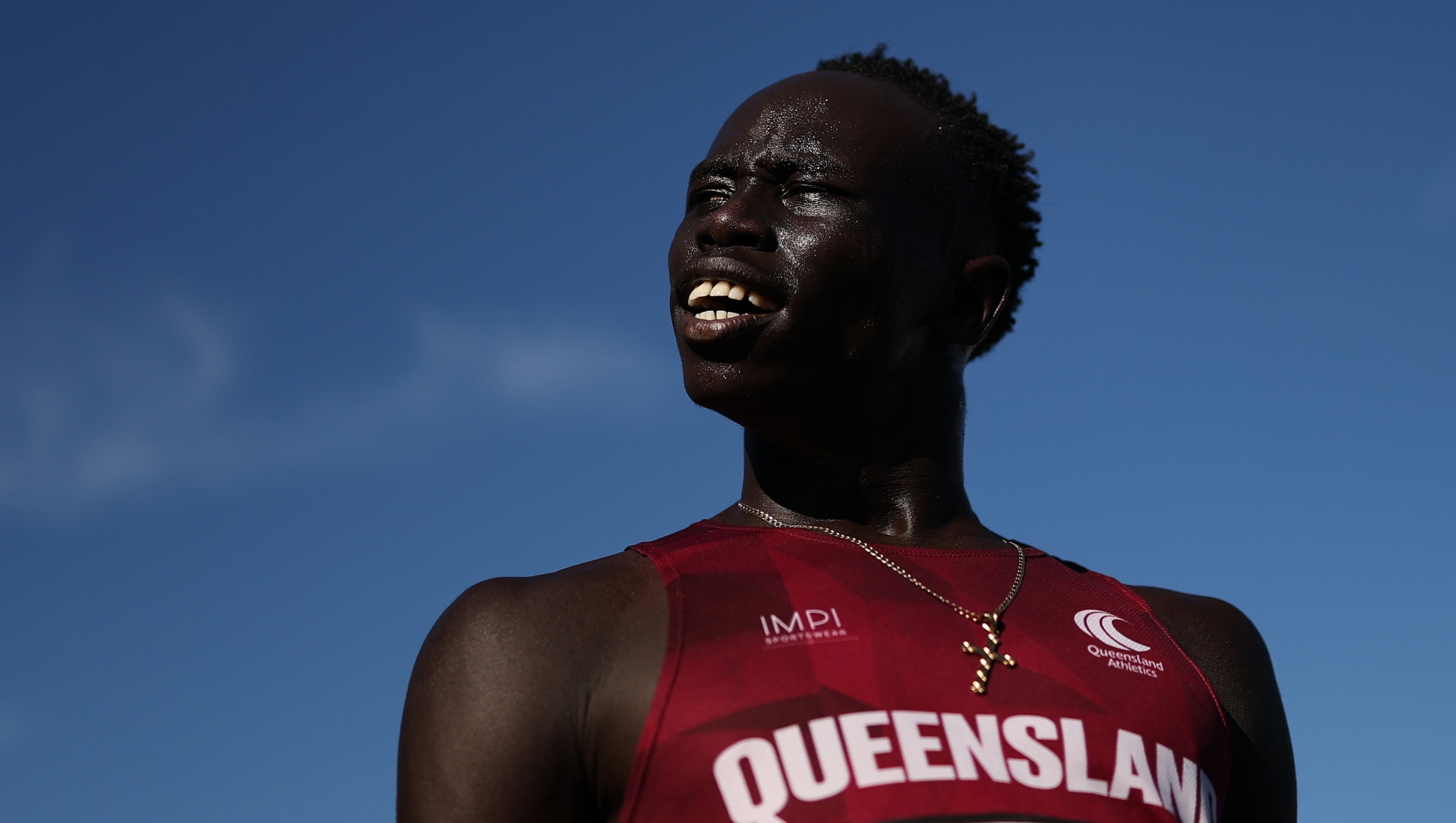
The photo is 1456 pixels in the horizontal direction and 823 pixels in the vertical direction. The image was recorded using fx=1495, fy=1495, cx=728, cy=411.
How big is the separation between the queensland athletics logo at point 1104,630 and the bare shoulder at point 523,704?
3.80ft

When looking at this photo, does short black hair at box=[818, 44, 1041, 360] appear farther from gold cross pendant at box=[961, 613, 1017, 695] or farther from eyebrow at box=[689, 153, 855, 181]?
gold cross pendant at box=[961, 613, 1017, 695]

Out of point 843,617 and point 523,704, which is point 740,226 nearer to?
point 843,617

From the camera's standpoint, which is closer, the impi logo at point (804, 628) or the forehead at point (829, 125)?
the impi logo at point (804, 628)

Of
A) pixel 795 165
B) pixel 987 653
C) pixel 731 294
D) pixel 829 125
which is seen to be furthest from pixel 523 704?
pixel 829 125

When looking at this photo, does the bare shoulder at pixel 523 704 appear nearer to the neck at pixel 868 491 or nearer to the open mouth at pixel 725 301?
the neck at pixel 868 491

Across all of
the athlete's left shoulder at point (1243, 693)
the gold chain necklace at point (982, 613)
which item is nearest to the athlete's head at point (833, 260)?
the gold chain necklace at point (982, 613)

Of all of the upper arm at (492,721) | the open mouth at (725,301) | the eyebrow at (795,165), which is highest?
the eyebrow at (795,165)

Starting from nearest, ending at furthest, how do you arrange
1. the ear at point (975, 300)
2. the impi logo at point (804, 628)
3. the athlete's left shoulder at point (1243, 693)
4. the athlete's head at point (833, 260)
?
the impi logo at point (804, 628)
the athlete's left shoulder at point (1243, 693)
the athlete's head at point (833, 260)
the ear at point (975, 300)

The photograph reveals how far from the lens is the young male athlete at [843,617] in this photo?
3361 millimetres

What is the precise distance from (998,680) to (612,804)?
0.98 meters

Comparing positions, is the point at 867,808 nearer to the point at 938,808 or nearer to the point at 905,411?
A: the point at 938,808

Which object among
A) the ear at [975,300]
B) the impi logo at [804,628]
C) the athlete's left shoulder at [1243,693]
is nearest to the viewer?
the impi logo at [804,628]

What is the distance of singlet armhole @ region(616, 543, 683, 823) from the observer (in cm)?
334

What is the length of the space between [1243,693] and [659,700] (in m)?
1.71
